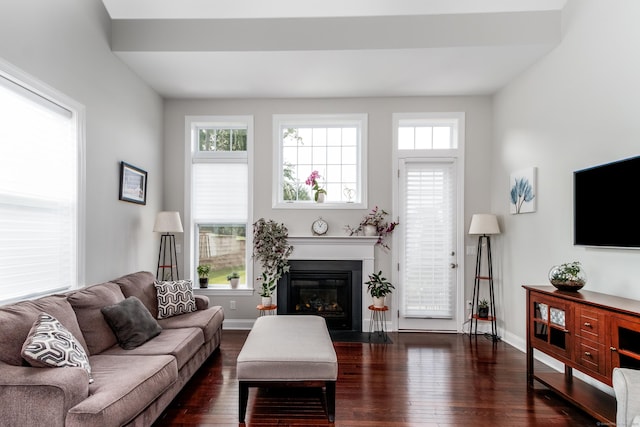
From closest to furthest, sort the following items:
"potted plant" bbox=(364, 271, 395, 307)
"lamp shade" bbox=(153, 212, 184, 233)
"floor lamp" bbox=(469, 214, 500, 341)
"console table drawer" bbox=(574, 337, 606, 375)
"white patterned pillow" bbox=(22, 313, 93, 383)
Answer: "white patterned pillow" bbox=(22, 313, 93, 383), "console table drawer" bbox=(574, 337, 606, 375), "lamp shade" bbox=(153, 212, 184, 233), "floor lamp" bbox=(469, 214, 500, 341), "potted plant" bbox=(364, 271, 395, 307)

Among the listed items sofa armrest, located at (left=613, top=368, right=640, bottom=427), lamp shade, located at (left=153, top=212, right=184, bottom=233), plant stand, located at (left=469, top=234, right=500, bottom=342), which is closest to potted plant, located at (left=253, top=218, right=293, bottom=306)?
lamp shade, located at (left=153, top=212, right=184, bottom=233)

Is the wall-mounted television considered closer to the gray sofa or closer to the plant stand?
the plant stand

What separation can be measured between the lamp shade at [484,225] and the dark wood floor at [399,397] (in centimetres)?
136

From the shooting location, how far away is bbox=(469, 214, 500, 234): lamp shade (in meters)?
4.20

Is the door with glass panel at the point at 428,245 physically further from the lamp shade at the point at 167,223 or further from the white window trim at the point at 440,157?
the lamp shade at the point at 167,223

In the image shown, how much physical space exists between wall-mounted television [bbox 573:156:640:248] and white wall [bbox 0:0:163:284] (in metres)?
4.25

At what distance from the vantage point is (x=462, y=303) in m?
4.59

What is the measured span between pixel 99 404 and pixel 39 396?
27 cm

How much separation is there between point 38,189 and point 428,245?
162 inches

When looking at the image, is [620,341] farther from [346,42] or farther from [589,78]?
[346,42]

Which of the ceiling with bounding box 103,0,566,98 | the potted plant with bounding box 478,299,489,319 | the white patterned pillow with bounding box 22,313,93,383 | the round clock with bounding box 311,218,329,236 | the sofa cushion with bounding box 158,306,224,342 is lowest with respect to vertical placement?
the potted plant with bounding box 478,299,489,319

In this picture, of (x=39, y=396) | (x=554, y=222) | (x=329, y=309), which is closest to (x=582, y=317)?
(x=554, y=222)

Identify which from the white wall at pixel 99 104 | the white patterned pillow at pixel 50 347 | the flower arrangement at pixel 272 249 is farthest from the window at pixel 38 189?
the flower arrangement at pixel 272 249

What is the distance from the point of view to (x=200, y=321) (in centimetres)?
338
